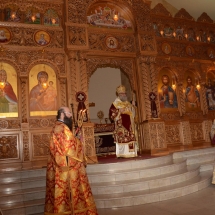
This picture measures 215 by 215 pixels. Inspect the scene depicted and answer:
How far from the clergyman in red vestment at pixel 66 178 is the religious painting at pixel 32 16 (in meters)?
5.74

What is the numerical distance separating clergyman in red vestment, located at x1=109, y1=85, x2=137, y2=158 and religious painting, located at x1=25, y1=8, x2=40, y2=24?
3773mm

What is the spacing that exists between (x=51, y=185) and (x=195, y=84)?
29.1 feet

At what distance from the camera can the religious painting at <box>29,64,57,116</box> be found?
26.9 ft

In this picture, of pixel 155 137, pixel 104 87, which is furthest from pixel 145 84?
pixel 104 87

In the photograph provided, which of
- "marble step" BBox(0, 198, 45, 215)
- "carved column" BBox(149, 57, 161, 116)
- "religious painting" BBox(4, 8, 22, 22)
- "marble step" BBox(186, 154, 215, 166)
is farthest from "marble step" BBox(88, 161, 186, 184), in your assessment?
"religious painting" BBox(4, 8, 22, 22)

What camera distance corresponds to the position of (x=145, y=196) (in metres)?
5.04

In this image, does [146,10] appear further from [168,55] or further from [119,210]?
[119,210]

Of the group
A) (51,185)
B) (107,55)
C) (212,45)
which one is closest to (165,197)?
(51,185)

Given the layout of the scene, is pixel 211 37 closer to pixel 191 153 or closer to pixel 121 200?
pixel 191 153

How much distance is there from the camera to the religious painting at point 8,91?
786 cm

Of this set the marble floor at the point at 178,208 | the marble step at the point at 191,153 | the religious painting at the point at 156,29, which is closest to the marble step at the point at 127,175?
the marble floor at the point at 178,208

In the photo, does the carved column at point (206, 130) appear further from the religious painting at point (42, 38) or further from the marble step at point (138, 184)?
the religious painting at point (42, 38)

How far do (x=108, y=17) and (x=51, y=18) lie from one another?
88.0 inches

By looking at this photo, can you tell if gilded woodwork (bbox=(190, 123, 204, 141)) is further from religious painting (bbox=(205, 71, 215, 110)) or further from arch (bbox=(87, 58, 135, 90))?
arch (bbox=(87, 58, 135, 90))
